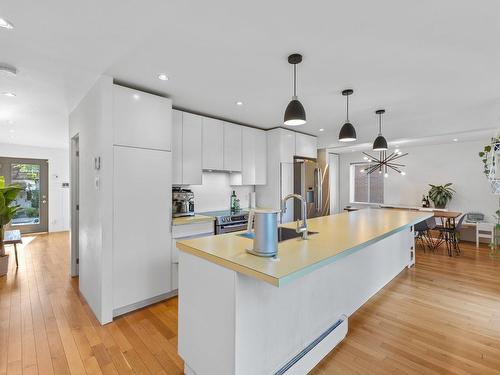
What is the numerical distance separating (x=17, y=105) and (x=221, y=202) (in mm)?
3203

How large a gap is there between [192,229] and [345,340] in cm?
206

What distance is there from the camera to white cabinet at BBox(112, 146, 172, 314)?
2.56 m

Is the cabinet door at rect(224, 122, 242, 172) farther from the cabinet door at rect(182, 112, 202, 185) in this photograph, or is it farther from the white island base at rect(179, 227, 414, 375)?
the white island base at rect(179, 227, 414, 375)

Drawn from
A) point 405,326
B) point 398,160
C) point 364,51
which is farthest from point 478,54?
point 398,160

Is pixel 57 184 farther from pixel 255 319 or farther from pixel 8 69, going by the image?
pixel 255 319

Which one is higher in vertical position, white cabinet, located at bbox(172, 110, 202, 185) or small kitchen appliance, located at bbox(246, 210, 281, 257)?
white cabinet, located at bbox(172, 110, 202, 185)

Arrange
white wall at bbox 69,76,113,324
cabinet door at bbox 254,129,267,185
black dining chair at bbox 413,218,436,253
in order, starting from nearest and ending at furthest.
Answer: white wall at bbox 69,76,113,324, cabinet door at bbox 254,129,267,185, black dining chair at bbox 413,218,436,253

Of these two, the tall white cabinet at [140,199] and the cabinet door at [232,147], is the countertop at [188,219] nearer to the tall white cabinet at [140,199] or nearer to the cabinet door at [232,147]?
the tall white cabinet at [140,199]

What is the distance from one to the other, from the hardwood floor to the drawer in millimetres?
806

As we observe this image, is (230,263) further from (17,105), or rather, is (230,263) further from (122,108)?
(17,105)

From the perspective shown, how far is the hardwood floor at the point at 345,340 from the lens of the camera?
1.88 m

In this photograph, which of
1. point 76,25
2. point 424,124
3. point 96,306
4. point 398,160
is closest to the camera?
point 76,25

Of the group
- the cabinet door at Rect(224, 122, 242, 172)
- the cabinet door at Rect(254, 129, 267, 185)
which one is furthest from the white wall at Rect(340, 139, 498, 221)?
the cabinet door at Rect(224, 122, 242, 172)

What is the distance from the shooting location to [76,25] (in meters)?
1.75
